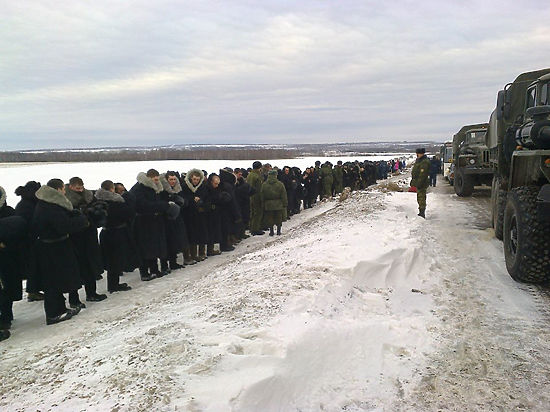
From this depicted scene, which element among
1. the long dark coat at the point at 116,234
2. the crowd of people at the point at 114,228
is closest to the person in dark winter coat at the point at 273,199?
the crowd of people at the point at 114,228

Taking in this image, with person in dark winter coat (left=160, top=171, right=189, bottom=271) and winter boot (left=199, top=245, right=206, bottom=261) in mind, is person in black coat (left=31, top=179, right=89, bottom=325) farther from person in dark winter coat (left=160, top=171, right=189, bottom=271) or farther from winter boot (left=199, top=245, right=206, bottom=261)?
winter boot (left=199, top=245, right=206, bottom=261)

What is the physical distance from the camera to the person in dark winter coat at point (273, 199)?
994 centimetres

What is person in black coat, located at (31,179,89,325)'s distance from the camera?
505cm

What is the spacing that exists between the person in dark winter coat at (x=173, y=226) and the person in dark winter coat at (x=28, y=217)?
6.52 ft

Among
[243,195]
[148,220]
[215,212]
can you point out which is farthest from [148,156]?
[148,220]

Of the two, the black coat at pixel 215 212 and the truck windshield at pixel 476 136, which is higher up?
the truck windshield at pixel 476 136

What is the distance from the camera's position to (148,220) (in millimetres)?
7008

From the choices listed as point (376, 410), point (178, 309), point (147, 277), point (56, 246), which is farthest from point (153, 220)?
point (376, 410)

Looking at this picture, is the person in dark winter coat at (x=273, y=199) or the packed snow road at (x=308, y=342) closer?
the packed snow road at (x=308, y=342)

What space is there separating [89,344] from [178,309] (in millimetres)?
915

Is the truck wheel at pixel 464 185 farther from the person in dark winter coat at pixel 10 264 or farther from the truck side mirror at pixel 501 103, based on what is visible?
the person in dark winter coat at pixel 10 264

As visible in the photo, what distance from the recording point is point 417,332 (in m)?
3.79

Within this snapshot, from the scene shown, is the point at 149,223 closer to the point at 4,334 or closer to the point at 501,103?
the point at 4,334

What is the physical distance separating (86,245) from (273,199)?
16.1ft
